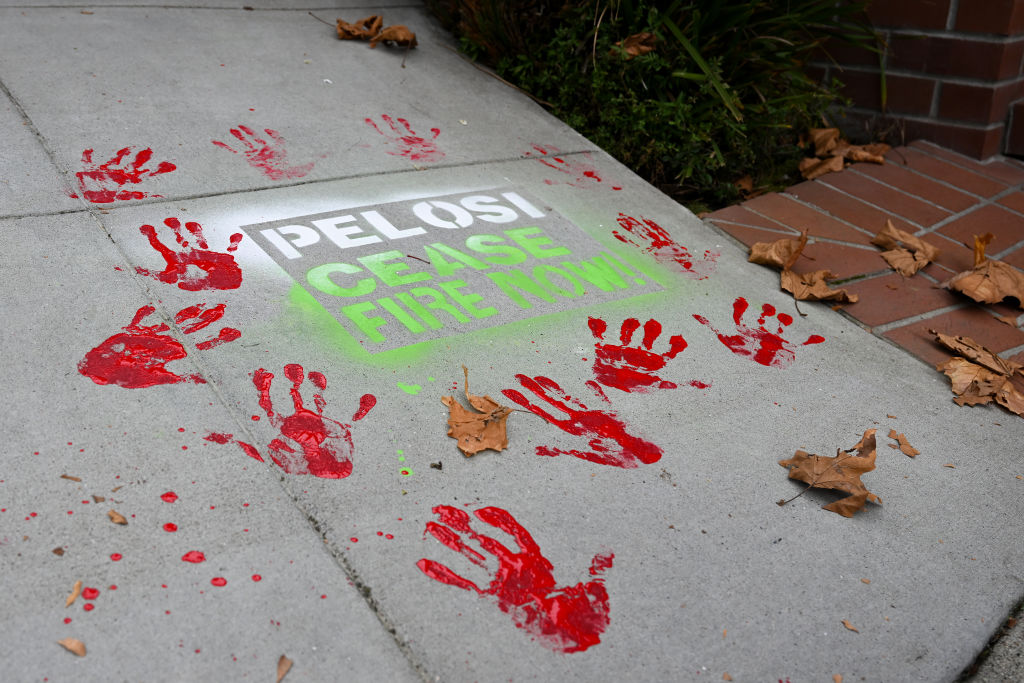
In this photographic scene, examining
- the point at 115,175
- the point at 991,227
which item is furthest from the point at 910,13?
the point at 115,175

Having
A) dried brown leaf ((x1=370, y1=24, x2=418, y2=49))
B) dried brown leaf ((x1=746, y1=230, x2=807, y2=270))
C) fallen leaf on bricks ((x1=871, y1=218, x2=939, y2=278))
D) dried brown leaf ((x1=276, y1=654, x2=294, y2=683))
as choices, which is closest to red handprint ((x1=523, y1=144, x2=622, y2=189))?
dried brown leaf ((x1=746, y1=230, x2=807, y2=270))

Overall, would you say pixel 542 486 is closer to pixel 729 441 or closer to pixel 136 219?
pixel 729 441

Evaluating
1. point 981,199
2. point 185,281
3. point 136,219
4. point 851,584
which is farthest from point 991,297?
point 136,219

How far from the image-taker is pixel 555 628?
1441 millimetres

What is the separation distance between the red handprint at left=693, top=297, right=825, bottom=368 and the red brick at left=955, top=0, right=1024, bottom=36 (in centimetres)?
194

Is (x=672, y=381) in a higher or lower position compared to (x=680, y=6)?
lower

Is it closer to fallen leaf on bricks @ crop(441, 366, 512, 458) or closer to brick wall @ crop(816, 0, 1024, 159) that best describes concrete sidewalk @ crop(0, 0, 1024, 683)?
fallen leaf on bricks @ crop(441, 366, 512, 458)

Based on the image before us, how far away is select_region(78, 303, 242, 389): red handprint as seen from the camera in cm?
176

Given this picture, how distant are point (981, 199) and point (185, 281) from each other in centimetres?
296

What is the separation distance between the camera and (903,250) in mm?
2875

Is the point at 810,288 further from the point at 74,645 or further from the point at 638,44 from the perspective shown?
the point at 74,645

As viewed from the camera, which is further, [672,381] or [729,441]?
[672,381]

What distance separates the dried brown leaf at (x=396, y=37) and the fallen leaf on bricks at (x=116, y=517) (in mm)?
2548

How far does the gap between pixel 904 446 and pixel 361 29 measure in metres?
2.64
